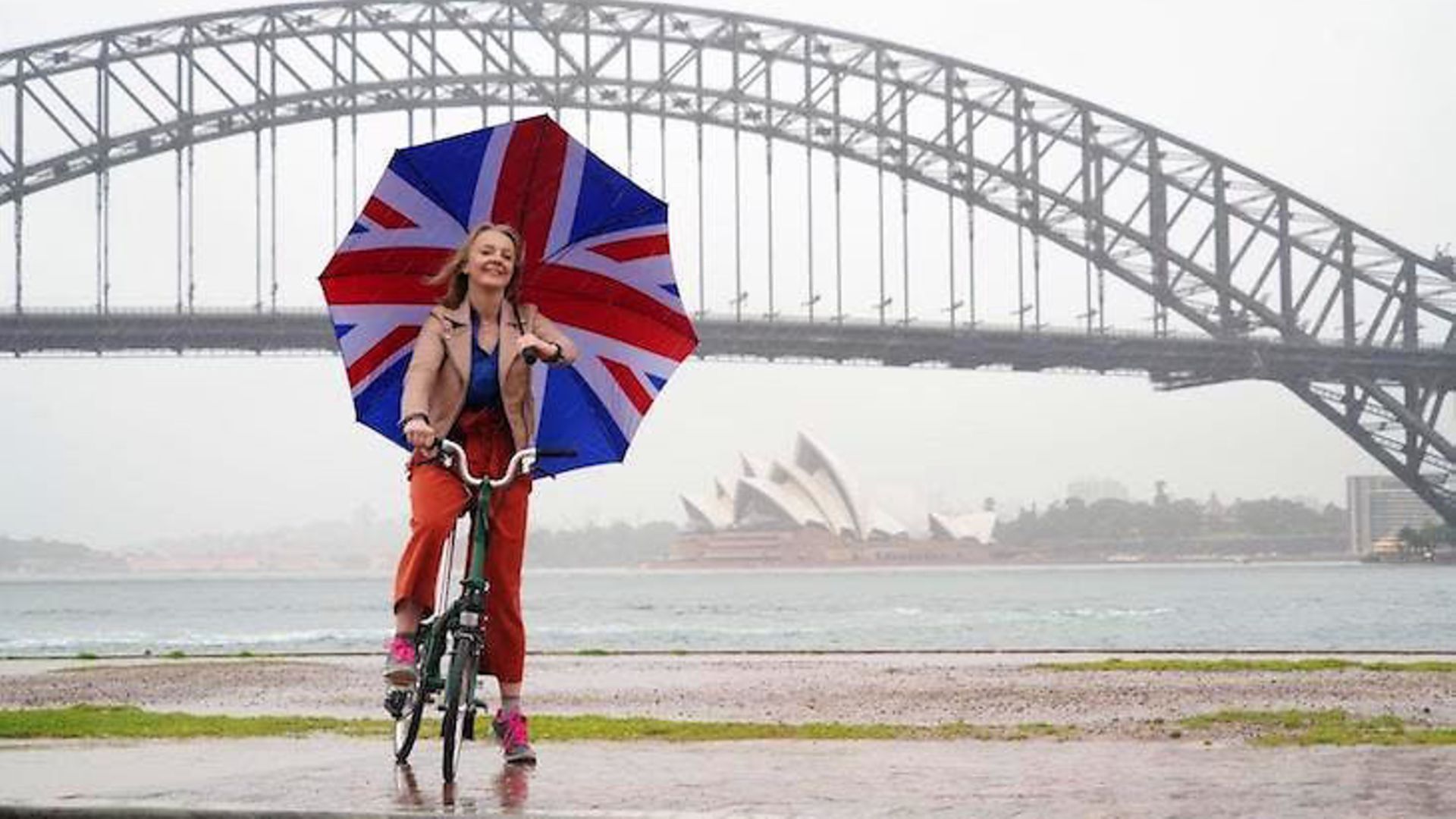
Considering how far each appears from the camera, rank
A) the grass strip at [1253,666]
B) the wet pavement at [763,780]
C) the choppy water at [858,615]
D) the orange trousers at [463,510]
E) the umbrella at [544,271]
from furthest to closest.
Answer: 1. the choppy water at [858,615]
2. the grass strip at [1253,666]
3. the umbrella at [544,271]
4. the orange trousers at [463,510]
5. the wet pavement at [763,780]

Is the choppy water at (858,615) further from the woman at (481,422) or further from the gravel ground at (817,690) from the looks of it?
the woman at (481,422)

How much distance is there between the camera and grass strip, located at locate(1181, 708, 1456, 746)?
22.7 feet

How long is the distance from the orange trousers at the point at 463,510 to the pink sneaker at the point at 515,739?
0.59ft

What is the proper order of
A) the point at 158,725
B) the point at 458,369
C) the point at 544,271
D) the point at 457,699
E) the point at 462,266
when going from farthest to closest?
the point at 158,725
the point at 544,271
the point at 462,266
the point at 458,369
the point at 457,699

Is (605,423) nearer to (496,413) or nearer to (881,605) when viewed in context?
(496,413)

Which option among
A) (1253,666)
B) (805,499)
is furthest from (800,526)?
(1253,666)

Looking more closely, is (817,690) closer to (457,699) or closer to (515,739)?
(515,739)

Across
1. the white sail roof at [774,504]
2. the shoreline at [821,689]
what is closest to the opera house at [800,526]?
the white sail roof at [774,504]

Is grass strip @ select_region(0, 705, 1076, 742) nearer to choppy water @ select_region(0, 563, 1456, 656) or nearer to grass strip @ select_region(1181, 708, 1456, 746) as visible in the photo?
grass strip @ select_region(1181, 708, 1456, 746)

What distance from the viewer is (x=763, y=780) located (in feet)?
18.2

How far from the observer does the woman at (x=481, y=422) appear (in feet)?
18.8

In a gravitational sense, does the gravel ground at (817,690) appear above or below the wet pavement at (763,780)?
below

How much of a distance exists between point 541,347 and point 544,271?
464 millimetres

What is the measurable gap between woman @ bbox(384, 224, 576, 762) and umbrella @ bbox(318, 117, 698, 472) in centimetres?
11
